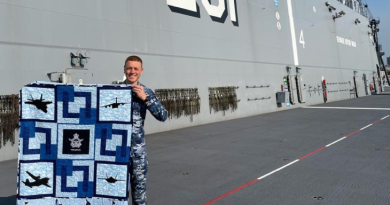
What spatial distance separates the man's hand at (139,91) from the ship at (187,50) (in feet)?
18.7

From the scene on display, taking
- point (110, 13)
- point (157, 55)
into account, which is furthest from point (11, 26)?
point (157, 55)

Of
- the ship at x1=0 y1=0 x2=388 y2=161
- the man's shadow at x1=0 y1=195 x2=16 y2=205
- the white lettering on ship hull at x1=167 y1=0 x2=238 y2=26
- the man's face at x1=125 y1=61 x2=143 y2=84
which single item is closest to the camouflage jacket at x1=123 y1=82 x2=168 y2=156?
the man's face at x1=125 y1=61 x2=143 y2=84

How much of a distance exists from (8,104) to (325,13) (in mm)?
25574

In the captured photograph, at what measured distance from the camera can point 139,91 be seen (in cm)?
220

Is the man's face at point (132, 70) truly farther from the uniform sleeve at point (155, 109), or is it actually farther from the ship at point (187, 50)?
the ship at point (187, 50)

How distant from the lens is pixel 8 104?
6.38 m

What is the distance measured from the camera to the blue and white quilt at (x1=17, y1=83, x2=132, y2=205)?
2.32m

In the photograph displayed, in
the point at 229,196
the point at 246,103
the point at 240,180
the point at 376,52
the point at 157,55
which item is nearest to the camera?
the point at 229,196

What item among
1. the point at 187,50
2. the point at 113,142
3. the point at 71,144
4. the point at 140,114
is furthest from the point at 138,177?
the point at 187,50

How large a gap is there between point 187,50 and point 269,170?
25.5 feet

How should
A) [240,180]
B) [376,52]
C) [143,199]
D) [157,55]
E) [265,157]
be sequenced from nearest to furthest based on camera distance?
[143,199] < [240,180] < [265,157] < [157,55] < [376,52]

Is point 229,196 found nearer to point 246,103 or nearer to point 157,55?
point 157,55

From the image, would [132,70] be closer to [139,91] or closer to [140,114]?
[139,91]

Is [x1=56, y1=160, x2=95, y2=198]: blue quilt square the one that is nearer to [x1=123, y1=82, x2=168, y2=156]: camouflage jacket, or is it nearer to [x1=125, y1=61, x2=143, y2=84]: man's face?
[x1=123, y1=82, x2=168, y2=156]: camouflage jacket
